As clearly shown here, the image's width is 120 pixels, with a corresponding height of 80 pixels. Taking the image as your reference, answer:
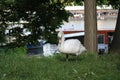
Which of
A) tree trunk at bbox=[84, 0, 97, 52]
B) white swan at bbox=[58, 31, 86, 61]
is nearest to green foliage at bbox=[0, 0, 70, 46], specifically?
tree trunk at bbox=[84, 0, 97, 52]

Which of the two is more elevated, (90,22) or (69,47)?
(69,47)

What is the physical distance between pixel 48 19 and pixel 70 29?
1211 centimetres

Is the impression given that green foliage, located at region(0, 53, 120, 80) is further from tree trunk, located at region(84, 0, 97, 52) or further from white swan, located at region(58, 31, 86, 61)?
tree trunk, located at region(84, 0, 97, 52)

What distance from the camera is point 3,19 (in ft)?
65.6

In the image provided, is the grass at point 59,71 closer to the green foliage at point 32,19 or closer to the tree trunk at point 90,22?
the tree trunk at point 90,22

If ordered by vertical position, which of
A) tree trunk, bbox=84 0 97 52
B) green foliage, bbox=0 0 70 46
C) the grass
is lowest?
green foliage, bbox=0 0 70 46

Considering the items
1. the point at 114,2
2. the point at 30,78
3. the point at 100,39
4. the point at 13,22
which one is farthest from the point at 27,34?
the point at 30,78

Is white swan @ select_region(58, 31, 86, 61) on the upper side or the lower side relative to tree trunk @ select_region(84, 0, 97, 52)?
upper

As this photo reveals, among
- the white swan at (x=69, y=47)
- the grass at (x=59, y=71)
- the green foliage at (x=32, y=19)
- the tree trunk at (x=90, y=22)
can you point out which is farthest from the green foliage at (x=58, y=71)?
the green foliage at (x=32, y=19)

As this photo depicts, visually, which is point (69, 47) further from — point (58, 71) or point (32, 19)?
point (32, 19)

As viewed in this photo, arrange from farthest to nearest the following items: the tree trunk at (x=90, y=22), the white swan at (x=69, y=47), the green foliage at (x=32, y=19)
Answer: the green foliage at (x=32, y=19) → the tree trunk at (x=90, y=22) → the white swan at (x=69, y=47)

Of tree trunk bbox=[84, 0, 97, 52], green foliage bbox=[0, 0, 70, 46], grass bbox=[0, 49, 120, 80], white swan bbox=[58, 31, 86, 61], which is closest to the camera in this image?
grass bbox=[0, 49, 120, 80]

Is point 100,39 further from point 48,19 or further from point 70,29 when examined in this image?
point 48,19

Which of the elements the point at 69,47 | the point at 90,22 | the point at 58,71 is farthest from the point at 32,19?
the point at 58,71
